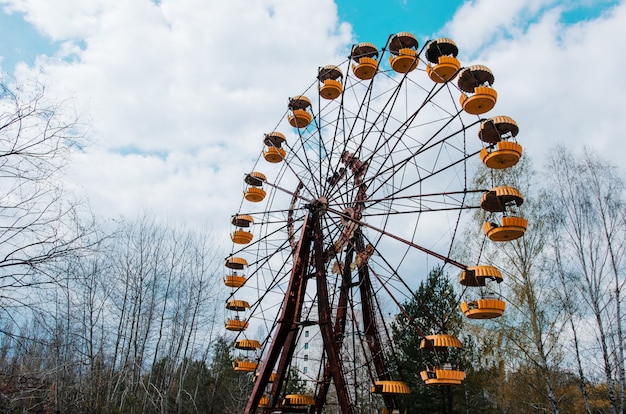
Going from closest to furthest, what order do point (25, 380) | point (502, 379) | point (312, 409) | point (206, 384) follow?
point (25, 380) < point (312, 409) < point (502, 379) < point (206, 384)

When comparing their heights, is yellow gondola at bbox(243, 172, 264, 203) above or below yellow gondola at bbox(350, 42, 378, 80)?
below

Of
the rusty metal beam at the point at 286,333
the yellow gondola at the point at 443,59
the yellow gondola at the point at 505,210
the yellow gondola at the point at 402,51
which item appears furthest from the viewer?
the yellow gondola at the point at 402,51

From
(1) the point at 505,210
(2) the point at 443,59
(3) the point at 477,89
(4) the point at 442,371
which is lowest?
(4) the point at 442,371

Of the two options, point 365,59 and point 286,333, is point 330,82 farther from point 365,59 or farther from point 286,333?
point 286,333

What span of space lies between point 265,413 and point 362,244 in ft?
18.1

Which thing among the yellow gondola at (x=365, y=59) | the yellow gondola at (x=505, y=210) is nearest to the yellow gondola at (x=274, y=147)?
the yellow gondola at (x=365, y=59)

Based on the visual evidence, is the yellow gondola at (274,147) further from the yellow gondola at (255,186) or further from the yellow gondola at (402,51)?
the yellow gondola at (402,51)

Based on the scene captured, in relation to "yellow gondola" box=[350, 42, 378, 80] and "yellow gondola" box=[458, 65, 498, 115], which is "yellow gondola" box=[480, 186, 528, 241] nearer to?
"yellow gondola" box=[458, 65, 498, 115]

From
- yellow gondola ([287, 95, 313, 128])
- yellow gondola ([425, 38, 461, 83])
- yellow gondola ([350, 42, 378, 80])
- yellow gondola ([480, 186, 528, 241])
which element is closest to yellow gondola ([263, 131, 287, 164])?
yellow gondola ([287, 95, 313, 128])

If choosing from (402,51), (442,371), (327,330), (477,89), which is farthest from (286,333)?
(402,51)

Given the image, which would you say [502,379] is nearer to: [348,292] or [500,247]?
[500,247]

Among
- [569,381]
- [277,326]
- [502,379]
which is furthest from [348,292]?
[569,381]

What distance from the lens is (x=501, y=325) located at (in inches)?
787

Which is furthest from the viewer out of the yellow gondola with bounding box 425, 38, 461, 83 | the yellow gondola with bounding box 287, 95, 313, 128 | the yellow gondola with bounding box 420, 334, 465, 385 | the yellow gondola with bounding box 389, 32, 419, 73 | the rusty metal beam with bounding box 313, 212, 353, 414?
the yellow gondola with bounding box 287, 95, 313, 128
